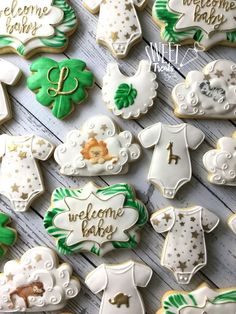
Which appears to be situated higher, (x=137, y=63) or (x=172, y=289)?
(x=137, y=63)

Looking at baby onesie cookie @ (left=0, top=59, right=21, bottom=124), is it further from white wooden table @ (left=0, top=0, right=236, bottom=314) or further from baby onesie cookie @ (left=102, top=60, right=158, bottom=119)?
baby onesie cookie @ (left=102, top=60, right=158, bottom=119)

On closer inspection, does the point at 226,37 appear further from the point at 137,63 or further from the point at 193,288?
the point at 193,288

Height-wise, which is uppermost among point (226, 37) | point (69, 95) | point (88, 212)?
point (226, 37)

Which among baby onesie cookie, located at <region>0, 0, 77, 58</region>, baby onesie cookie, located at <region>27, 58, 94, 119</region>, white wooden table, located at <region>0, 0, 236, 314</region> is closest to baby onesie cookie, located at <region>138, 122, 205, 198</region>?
white wooden table, located at <region>0, 0, 236, 314</region>

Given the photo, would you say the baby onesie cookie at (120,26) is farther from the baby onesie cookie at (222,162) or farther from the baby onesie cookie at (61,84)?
the baby onesie cookie at (222,162)

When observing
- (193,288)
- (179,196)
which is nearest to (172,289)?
(193,288)

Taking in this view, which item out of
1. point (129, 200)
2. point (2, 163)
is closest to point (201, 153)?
point (129, 200)
